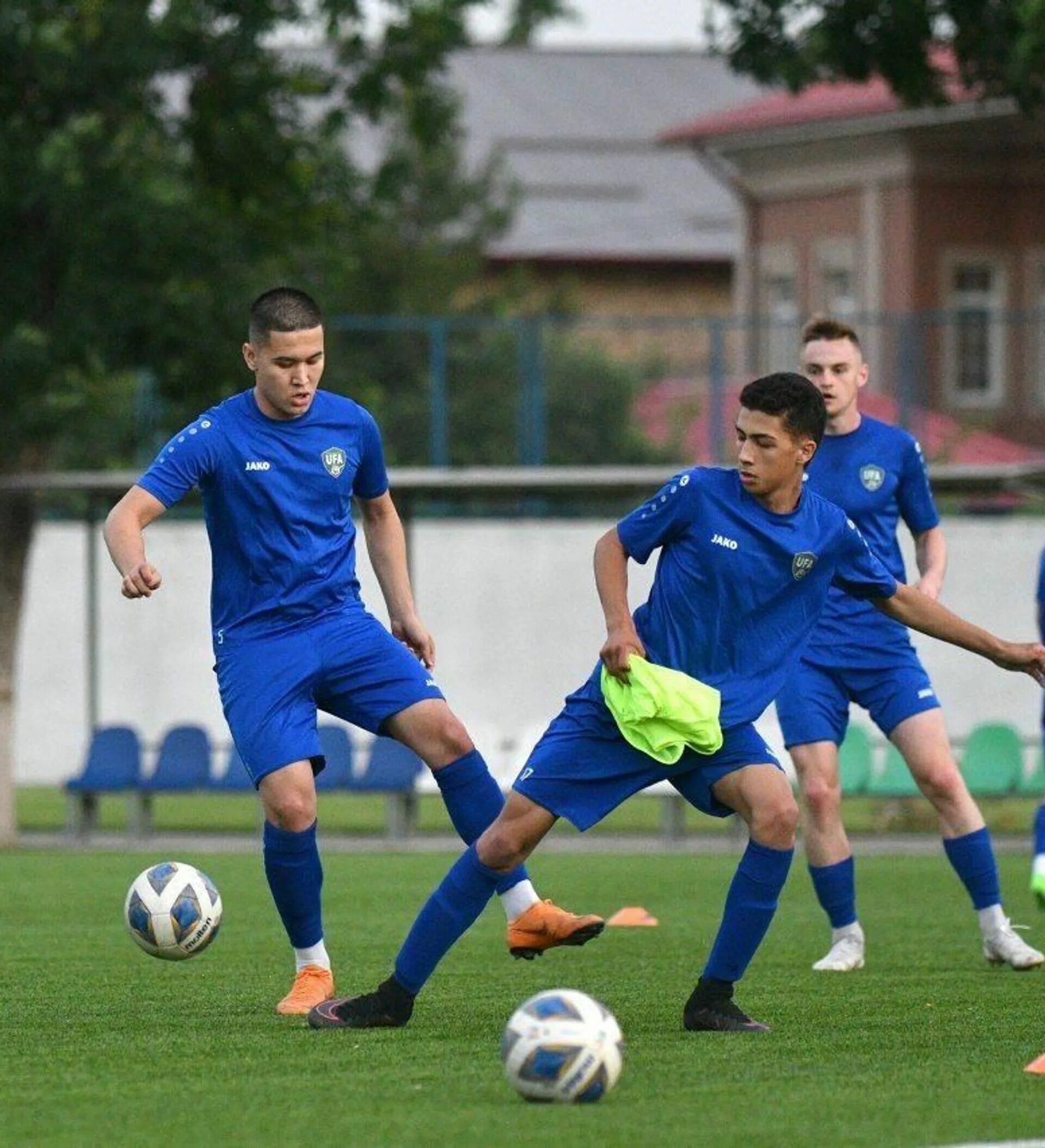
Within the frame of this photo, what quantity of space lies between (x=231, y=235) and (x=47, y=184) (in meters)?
1.62

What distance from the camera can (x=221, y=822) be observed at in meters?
23.1

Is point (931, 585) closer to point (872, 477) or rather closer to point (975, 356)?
point (872, 477)

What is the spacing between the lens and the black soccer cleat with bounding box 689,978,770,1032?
25.6 ft

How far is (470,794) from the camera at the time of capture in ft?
26.9

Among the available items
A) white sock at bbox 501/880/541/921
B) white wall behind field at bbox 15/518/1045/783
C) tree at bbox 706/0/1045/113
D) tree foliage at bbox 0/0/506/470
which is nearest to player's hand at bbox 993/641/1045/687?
white sock at bbox 501/880/541/921

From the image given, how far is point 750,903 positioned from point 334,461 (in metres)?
1.92

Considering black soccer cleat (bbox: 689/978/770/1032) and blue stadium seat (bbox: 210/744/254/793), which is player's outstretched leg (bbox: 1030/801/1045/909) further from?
blue stadium seat (bbox: 210/744/254/793)

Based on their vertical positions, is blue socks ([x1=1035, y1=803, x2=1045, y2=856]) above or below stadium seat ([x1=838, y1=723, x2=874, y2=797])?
above

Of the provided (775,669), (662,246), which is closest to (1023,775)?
(775,669)

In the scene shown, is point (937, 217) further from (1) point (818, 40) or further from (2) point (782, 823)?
(2) point (782, 823)

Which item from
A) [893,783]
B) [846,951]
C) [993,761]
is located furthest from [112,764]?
[846,951]

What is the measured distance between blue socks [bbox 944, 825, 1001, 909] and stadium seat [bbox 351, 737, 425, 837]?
10.0m

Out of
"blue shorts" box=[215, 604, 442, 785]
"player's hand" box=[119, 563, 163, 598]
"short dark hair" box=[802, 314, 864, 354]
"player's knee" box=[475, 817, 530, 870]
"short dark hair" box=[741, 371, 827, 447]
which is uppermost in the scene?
"short dark hair" box=[802, 314, 864, 354]

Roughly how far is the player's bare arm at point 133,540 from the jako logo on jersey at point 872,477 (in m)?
3.12
